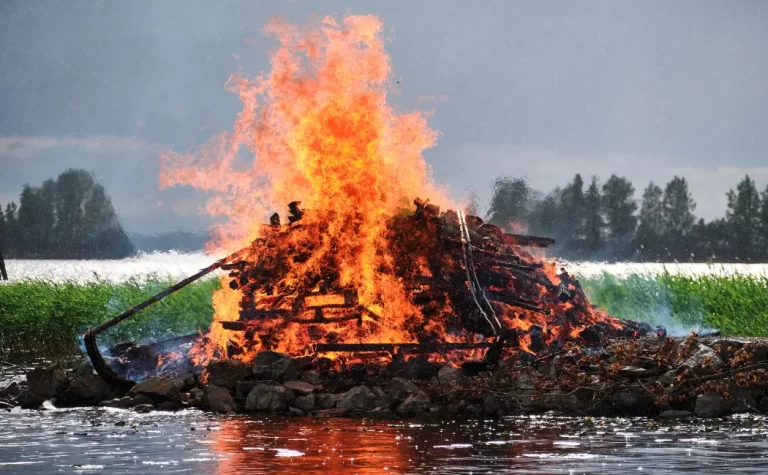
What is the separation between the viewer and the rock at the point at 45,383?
19.8 meters

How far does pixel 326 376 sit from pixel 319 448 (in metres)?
5.19

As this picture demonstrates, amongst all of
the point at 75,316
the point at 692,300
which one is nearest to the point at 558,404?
the point at 692,300

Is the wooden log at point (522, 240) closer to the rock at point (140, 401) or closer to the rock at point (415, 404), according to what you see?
the rock at point (415, 404)

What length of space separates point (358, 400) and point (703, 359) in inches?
211

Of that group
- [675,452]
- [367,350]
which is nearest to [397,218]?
[367,350]

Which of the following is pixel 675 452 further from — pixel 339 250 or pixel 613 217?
pixel 613 217

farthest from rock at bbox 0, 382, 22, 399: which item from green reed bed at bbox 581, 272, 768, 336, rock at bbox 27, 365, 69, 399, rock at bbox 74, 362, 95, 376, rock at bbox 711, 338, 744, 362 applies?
green reed bed at bbox 581, 272, 768, 336

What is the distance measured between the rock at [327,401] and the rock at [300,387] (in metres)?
0.24

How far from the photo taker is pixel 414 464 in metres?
13.2

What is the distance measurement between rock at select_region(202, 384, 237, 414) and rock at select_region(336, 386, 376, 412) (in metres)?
1.70

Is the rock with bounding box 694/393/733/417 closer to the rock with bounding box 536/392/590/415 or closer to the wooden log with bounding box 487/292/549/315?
the rock with bounding box 536/392/590/415

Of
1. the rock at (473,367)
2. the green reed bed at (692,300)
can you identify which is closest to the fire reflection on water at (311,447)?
the rock at (473,367)

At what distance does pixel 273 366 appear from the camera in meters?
19.3

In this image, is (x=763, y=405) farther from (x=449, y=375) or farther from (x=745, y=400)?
(x=449, y=375)
